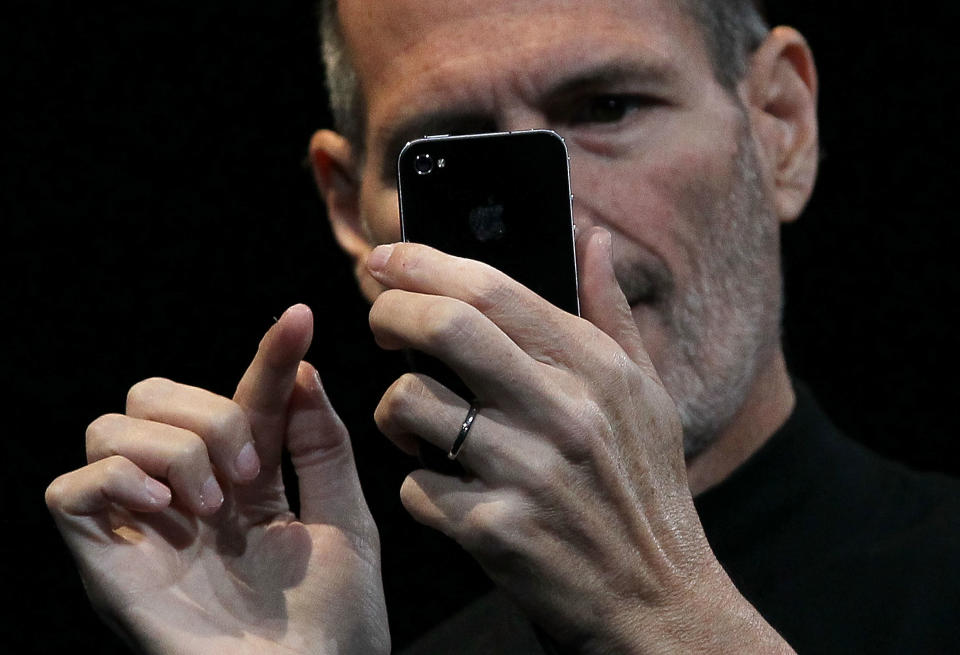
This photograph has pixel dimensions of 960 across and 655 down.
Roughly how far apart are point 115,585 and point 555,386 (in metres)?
0.53

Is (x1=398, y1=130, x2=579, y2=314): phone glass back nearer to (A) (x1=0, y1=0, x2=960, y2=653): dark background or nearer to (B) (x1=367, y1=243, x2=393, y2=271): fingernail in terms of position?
(B) (x1=367, y1=243, x2=393, y2=271): fingernail

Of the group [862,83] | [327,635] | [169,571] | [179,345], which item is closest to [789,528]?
[327,635]

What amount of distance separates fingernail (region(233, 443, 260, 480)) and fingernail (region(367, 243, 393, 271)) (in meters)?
0.26

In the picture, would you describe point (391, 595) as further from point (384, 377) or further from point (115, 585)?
point (115, 585)

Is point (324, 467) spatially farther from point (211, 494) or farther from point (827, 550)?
point (827, 550)

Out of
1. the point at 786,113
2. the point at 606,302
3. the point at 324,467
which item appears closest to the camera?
the point at 606,302

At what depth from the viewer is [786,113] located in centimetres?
159

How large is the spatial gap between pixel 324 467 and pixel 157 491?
0.65 feet

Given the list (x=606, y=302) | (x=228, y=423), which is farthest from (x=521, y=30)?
(x=228, y=423)

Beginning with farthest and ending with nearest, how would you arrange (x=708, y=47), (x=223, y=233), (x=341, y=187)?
(x=223, y=233) < (x=341, y=187) < (x=708, y=47)

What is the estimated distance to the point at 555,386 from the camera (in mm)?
891

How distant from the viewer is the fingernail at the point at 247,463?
108cm

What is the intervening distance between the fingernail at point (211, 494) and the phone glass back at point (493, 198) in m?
0.31

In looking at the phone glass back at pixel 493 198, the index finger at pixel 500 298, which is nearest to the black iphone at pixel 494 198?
the phone glass back at pixel 493 198
